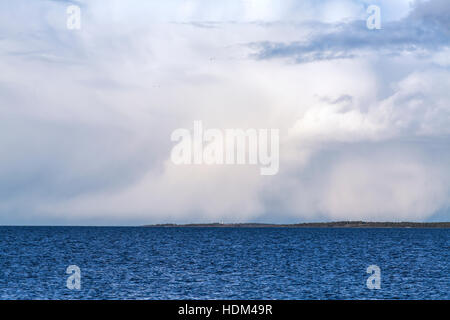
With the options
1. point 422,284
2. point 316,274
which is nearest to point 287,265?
point 316,274

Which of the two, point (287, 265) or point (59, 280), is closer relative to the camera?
point (59, 280)

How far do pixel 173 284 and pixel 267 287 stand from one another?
328 inches

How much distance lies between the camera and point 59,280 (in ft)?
176

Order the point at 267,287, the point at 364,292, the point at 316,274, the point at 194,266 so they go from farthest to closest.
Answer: the point at 194,266 → the point at 316,274 → the point at 267,287 → the point at 364,292

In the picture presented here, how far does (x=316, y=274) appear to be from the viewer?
201 feet

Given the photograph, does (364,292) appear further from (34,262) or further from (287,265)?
(34,262)
